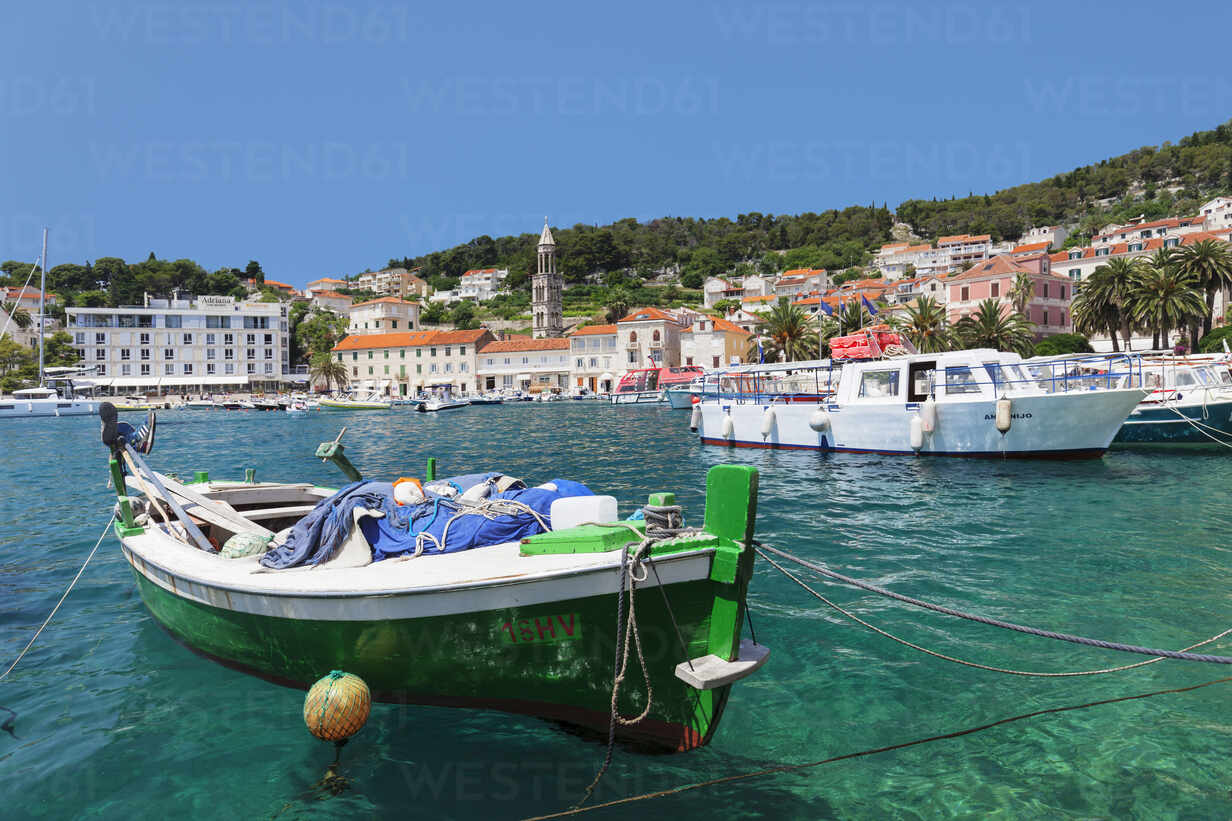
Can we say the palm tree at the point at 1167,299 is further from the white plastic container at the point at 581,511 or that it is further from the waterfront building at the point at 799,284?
the waterfront building at the point at 799,284

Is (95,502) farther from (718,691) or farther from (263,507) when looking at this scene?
(718,691)

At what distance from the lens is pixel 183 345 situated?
101000 mm

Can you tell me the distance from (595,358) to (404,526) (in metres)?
88.9

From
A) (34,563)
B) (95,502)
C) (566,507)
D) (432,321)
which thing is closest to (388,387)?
(432,321)

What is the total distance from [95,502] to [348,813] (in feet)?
57.4

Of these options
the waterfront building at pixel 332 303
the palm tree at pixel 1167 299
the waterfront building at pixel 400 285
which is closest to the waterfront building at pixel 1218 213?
the palm tree at pixel 1167 299

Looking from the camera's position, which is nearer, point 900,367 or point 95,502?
point 95,502

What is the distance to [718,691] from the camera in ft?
16.2

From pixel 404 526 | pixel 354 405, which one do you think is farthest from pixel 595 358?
pixel 404 526

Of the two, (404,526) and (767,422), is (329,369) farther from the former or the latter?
(404,526)

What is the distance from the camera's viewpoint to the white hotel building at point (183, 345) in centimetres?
9631

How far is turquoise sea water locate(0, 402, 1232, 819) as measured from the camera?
188 inches

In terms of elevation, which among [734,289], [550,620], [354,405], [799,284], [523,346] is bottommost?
[354,405]

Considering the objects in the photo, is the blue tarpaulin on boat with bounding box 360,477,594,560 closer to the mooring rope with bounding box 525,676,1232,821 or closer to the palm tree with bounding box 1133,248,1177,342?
the mooring rope with bounding box 525,676,1232,821
